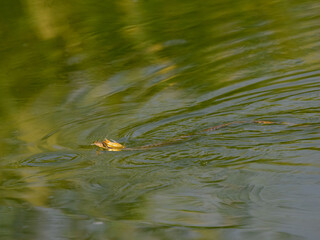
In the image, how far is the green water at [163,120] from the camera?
2.47 meters

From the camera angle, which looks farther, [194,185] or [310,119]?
[310,119]

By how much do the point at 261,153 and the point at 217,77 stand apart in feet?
4.18

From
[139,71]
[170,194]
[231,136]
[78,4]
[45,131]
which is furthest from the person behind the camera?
[78,4]

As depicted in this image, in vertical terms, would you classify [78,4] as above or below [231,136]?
above

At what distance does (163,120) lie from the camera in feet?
11.7

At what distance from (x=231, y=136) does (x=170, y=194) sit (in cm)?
71

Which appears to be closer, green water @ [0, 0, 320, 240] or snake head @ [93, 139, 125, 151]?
green water @ [0, 0, 320, 240]

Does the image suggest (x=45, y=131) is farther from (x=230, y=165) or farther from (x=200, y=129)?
(x=230, y=165)

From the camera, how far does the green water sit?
8.12ft

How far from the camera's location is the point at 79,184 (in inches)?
115

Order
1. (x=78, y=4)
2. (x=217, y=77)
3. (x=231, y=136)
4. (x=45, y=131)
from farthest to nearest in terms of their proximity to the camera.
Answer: (x=78, y=4)
(x=217, y=77)
(x=45, y=131)
(x=231, y=136)

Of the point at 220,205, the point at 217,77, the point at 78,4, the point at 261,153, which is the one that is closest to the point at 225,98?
the point at 217,77

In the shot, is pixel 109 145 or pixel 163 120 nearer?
pixel 109 145

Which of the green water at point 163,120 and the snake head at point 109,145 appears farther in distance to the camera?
the snake head at point 109,145
